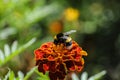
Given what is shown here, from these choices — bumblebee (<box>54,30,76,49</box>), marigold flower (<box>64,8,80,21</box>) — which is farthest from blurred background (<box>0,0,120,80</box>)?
bumblebee (<box>54,30,76,49</box>)

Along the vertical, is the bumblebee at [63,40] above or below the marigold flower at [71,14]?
below

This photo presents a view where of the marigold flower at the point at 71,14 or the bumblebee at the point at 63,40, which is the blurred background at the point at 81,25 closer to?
the marigold flower at the point at 71,14

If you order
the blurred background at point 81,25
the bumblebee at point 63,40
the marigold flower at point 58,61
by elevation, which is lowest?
the marigold flower at point 58,61

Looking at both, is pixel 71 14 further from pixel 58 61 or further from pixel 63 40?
pixel 58 61

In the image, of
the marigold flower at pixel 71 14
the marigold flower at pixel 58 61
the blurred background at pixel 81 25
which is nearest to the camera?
the marigold flower at pixel 58 61

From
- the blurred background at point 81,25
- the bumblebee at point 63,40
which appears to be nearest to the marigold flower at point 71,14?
the blurred background at point 81,25

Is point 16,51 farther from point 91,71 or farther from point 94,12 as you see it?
point 94,12

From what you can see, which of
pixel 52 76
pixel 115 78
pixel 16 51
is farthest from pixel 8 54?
pixel 115 78
